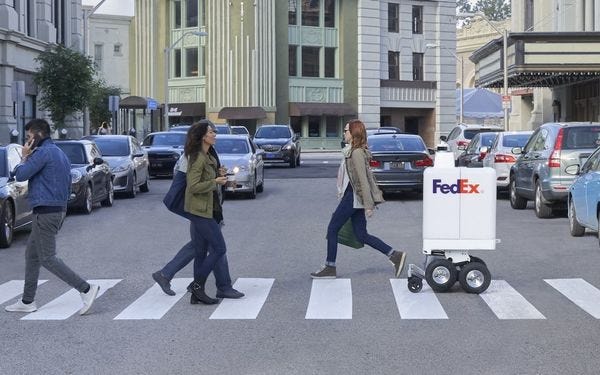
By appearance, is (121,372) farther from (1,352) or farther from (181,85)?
(181,85)

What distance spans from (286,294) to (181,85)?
53.8m

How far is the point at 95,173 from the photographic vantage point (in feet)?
69.7

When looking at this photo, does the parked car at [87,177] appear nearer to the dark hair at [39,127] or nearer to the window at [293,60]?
the dark hair at [39,127]

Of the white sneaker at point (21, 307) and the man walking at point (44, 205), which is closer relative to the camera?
the man walking at point (44, 205)

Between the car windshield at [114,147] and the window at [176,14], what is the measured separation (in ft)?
129

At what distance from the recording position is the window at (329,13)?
65.7 metres

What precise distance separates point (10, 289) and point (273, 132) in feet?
97.4

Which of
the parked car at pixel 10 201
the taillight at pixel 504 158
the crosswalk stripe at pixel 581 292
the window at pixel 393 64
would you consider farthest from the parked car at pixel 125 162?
the window at pixel 393 64

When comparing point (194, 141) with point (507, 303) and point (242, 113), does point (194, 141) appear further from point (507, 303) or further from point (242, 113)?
point (242, 113)

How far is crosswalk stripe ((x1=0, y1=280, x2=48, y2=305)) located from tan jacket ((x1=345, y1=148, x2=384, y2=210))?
3.87 meters

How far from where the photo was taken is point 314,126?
6531cm

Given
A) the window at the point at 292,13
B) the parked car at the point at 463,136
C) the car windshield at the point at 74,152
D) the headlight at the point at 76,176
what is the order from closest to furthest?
the headlight at the point at 76,176 < the car windshield at the point at 74,152 < the parked car at the point at 463,136 < the window at the point at 292,13

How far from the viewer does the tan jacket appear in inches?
459

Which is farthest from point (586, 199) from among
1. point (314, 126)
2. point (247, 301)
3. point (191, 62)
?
point (314, 126)
